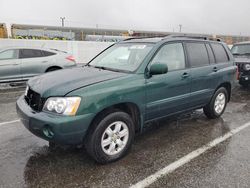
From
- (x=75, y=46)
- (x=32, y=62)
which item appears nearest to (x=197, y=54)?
(x=32, y=62)

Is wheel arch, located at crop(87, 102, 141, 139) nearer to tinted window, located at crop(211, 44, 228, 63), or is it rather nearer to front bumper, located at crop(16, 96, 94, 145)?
front bumper, located at crop(16, 96, 94, 145)

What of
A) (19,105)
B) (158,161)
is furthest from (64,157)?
(158,161)

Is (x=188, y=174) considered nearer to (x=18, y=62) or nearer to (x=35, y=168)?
(x=35, y=168)

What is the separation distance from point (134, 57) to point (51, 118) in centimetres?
173

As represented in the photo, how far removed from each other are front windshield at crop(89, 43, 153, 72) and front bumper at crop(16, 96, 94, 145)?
3.90ft

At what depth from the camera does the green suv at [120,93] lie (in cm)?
304

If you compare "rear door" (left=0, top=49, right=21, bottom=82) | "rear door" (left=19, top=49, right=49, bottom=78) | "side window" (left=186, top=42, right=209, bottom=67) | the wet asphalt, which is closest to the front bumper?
the wet asphalt

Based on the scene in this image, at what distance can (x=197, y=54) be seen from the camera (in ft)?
15.6

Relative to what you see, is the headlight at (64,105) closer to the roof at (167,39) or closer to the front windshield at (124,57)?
the front windshield at (124,57)

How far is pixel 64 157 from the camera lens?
11.8 ft

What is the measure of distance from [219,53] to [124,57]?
2.35 metres

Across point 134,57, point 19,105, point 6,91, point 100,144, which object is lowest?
point 6,91

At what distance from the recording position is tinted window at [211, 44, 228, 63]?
5246 mm

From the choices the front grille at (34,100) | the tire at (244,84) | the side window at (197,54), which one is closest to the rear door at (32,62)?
the front grille at (34,100)
